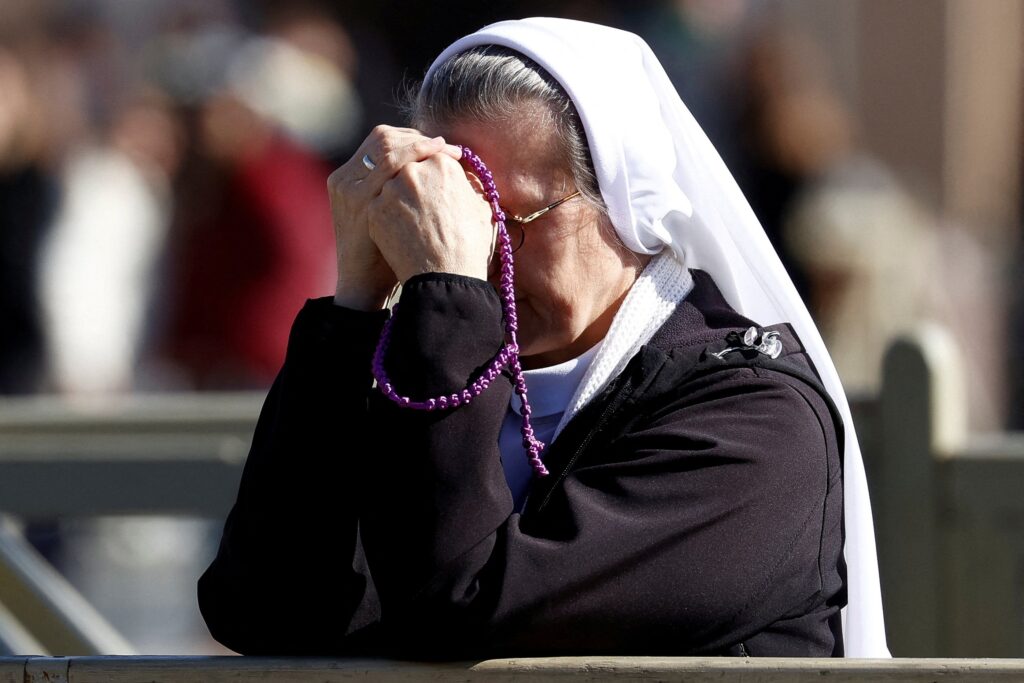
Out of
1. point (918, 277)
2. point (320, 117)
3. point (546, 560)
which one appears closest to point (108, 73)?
point (320, 117)

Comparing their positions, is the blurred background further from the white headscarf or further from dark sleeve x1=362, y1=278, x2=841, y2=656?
dark sleeve x1=362, y1=278, x2=841, y2=656

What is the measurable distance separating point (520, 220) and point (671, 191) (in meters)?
0.26

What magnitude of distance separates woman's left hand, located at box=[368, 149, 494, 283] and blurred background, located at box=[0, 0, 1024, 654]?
3349mm

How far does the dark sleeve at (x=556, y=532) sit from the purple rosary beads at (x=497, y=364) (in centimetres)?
2

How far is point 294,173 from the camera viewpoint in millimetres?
6129

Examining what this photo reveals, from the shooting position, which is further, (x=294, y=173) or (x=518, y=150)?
(x=294, y=173)

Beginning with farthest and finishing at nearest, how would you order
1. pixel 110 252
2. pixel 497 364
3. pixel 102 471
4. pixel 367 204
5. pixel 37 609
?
pixel 110 252 < pixel 102 471 < pixel 37 609 < pixel 367 204 < pixel 497 364

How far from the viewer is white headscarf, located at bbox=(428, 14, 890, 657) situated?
2361 millimetres

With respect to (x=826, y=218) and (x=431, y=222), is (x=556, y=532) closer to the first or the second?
(x=431, y=222)

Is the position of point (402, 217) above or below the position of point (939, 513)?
above

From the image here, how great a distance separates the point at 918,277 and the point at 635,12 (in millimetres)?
1617

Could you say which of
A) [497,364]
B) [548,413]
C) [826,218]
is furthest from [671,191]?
[826,218]

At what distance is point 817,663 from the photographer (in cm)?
191

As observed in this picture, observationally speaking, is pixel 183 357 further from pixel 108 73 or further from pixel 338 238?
pixel 338 238
